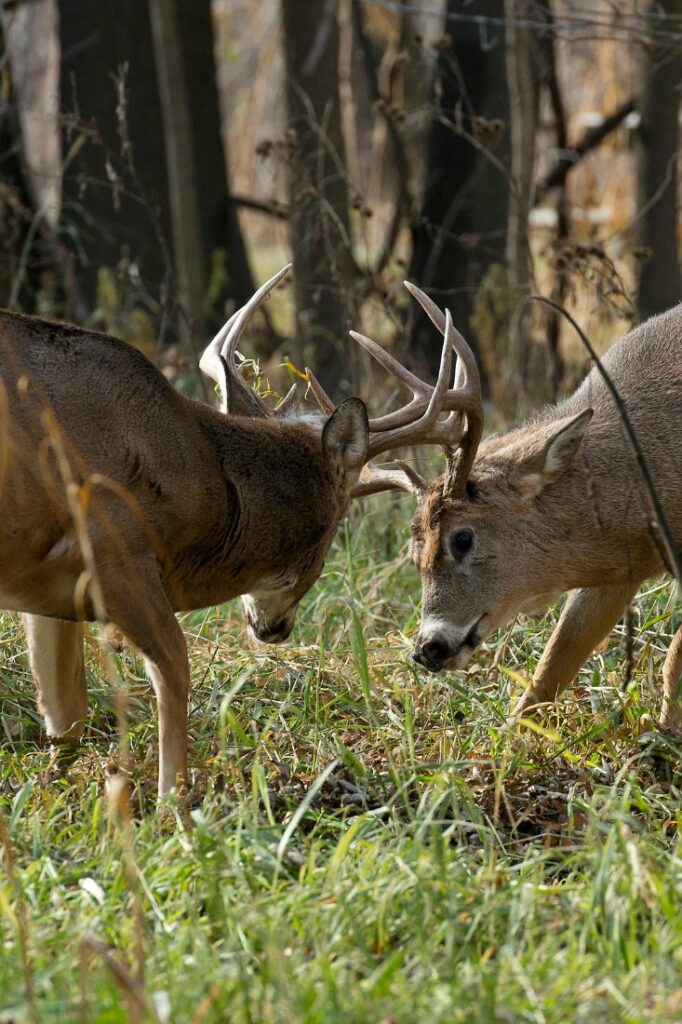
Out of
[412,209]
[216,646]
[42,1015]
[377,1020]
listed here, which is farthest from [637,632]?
[412,209]

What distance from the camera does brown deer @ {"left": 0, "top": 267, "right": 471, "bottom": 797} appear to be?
4.66m

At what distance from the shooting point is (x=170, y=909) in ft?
12.6

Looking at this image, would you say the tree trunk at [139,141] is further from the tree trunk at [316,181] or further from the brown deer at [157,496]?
the brown deer at [157,496]

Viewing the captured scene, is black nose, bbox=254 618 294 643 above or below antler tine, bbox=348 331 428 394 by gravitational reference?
below

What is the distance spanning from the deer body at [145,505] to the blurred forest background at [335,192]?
265 centimetres

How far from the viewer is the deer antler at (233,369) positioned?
561 centimetres

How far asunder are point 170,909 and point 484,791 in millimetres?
1447

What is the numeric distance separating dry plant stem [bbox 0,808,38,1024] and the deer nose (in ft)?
5.88

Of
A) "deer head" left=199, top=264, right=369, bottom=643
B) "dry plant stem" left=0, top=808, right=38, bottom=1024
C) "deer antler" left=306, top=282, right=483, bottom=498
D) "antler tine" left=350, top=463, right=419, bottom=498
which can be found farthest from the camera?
"antler tine" left=350, top=463, right=419, bottom=498

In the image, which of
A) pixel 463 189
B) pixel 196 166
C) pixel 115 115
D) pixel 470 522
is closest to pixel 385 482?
pixel 470 522

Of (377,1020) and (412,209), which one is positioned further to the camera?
(412,209)

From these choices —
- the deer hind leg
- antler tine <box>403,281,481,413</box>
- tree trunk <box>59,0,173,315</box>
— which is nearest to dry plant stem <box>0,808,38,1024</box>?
the deer hind leg

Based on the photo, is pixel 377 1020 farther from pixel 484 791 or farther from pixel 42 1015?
pixel 484 791

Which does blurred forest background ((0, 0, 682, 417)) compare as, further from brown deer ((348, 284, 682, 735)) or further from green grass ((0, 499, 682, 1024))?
green grass ((0, 499, 682, 1024))
